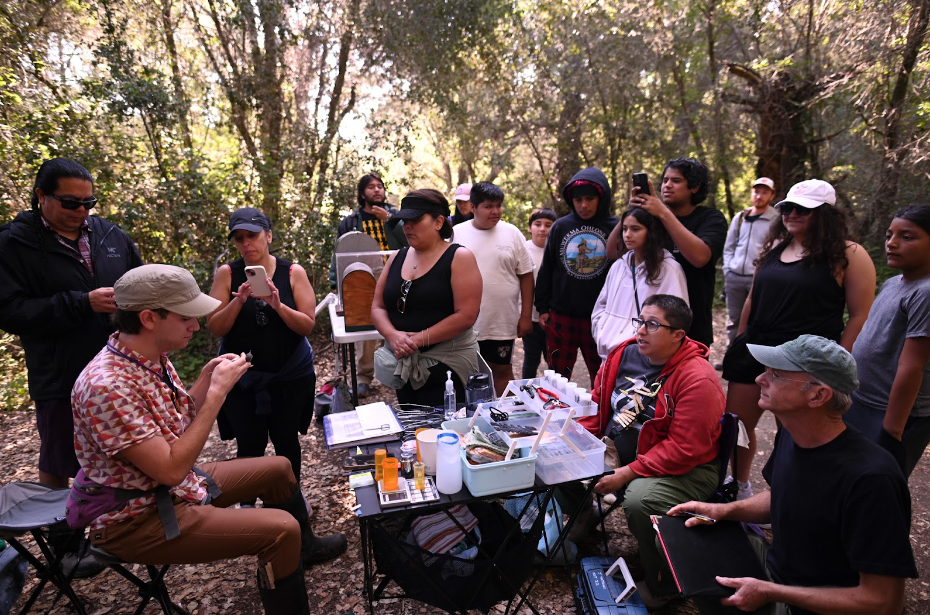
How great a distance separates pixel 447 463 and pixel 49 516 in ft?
5.46

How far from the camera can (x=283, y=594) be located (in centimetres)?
204

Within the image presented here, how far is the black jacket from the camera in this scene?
2.39m

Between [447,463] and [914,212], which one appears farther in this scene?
[914,212]

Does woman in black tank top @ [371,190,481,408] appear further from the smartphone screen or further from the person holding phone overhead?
the smartphone screen

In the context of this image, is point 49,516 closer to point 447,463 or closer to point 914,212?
point 447,463

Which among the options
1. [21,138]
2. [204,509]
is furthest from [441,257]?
[21,138]

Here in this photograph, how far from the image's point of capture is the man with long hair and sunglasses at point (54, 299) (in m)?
2.40

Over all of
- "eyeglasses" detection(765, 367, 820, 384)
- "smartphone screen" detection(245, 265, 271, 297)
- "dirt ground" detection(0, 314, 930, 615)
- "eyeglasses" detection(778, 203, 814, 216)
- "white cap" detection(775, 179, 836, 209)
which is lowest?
"dirt ground" detection(0, 314, 930, 615)

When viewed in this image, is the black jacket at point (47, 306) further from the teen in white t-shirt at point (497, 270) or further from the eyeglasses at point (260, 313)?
the teen in white t-shirt at point (497, 270)

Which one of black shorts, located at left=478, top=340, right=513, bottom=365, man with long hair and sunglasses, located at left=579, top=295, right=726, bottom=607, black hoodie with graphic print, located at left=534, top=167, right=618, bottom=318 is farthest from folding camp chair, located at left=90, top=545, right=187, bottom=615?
black hoodie with graphic print, located at left=534, top=167, right=618, bottom=318

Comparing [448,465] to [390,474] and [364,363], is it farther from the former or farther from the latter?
[364,363]

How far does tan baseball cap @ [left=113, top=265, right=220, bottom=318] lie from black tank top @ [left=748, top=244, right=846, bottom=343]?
2.78 metres

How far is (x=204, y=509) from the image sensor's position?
195 cm

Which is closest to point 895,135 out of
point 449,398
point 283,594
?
point 449,398
